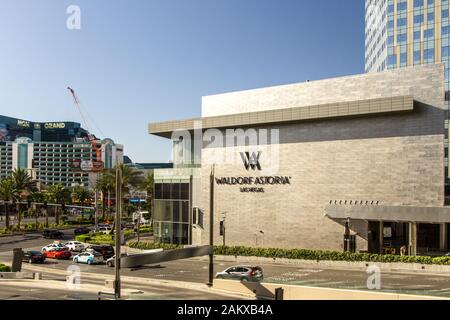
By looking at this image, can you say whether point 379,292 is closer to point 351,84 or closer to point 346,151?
point 346,151

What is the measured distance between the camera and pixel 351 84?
163 ft

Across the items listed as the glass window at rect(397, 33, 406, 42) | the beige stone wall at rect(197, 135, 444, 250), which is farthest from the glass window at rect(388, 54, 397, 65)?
the beige stone wall at rect(197, 135, 444, 250)

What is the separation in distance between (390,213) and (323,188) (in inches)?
321

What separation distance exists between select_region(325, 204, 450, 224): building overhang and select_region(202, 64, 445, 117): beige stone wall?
→ 10.3 metres

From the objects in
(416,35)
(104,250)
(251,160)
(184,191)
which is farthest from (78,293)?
(416,35)

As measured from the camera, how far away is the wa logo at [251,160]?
182ft

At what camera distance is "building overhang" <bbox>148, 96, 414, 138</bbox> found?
46.0 m

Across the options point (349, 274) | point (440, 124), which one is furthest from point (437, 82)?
point (349, 274)

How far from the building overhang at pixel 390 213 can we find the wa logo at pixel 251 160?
10.9 meters

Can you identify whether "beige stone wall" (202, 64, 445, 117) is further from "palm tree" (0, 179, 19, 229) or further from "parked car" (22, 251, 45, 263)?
"palm tree" (0, 179, 19, 229)

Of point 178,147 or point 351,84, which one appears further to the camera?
point 178,147

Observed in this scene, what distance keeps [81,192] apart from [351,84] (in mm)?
86163

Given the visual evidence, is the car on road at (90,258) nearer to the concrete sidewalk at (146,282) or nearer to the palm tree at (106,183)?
the concrete sidewalk at (146,282)
